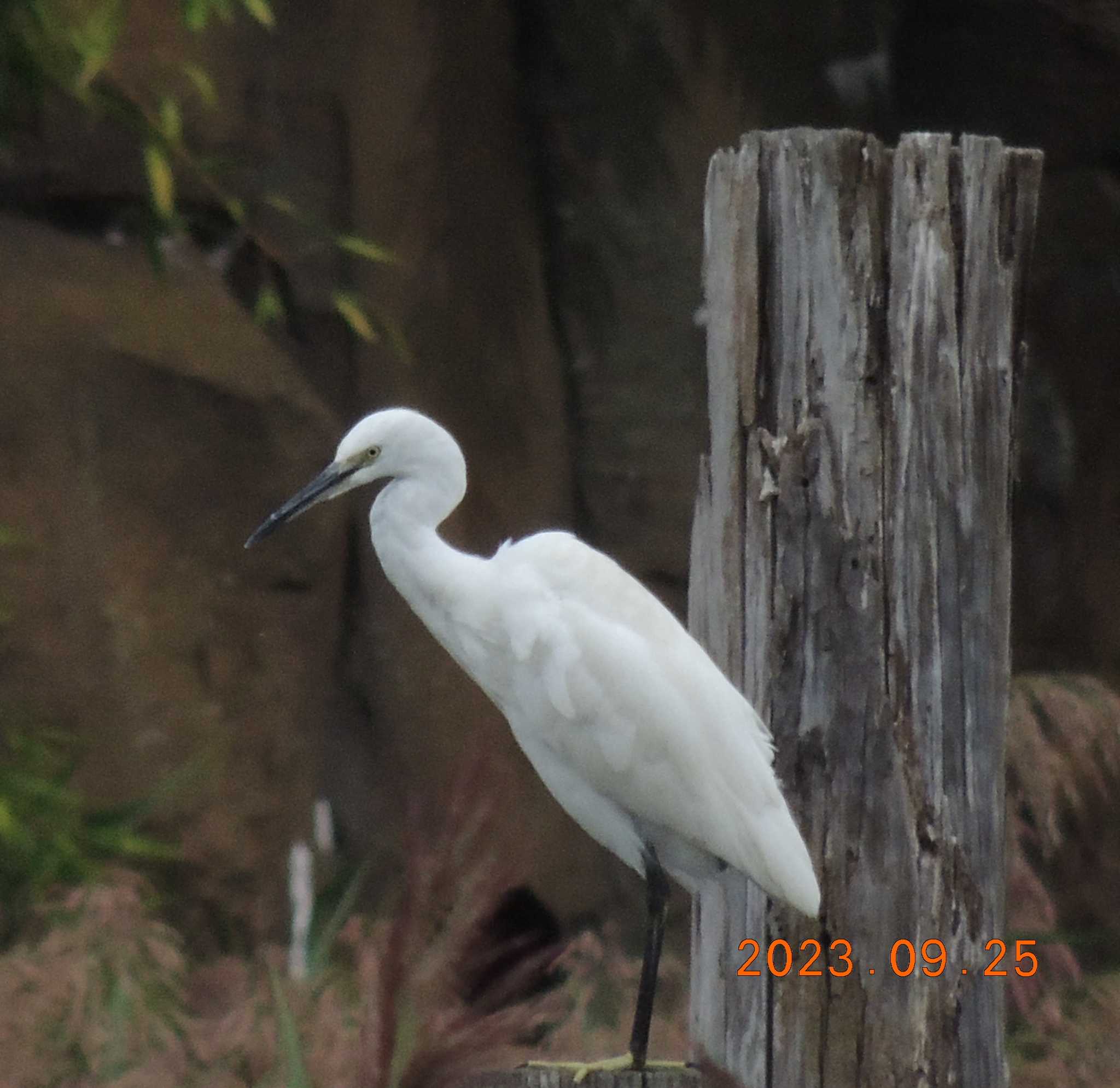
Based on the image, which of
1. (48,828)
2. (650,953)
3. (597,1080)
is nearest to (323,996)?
(48,828)

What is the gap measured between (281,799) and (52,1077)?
35.4 inches

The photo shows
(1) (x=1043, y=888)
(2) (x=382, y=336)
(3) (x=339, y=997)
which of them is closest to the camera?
(3) (x=339, y=997)

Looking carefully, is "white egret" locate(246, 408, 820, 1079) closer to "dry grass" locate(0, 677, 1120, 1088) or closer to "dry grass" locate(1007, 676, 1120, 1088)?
"dry grass" locate(0, 677, 1120, 1088)

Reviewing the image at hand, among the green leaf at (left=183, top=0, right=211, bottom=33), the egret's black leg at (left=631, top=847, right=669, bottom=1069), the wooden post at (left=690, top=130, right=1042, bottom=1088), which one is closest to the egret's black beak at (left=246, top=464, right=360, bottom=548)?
the wooden post at (left=690, top=130, right=1042, bottom=1088)

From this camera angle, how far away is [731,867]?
1.79 m

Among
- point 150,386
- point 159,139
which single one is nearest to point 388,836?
point 150,386

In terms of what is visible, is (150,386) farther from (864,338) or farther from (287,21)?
(864,338)

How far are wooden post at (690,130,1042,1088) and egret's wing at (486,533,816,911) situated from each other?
91mm

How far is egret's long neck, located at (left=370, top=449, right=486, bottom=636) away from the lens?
1821 millimetres
